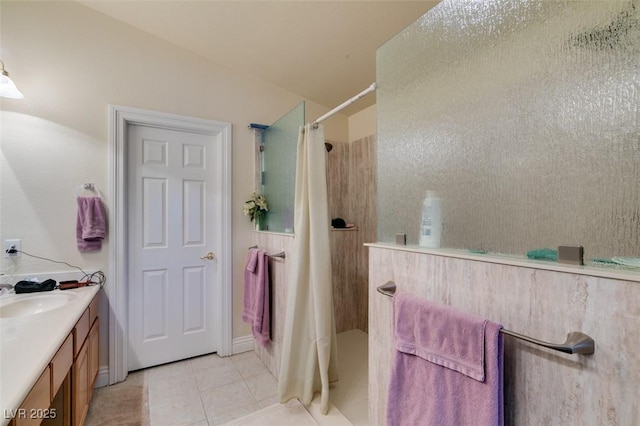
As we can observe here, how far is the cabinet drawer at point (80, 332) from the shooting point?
1.32 metres

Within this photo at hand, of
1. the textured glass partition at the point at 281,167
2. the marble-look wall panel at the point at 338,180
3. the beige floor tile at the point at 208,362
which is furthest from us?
the marble-look wall panel at the point at 338,180

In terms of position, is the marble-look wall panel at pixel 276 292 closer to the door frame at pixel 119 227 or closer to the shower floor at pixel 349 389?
the shower floor at pixel 349 389

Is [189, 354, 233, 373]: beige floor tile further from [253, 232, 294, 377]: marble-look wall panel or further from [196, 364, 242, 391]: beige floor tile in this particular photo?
[253, 232, 294, 377]: marble-look wall panel

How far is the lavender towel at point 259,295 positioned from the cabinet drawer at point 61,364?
109 centimetres

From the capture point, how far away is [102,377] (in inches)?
77.2

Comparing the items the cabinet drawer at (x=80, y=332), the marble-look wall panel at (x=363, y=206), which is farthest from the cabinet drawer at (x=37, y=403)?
the marble-look wall panel at (x=363, y=206)

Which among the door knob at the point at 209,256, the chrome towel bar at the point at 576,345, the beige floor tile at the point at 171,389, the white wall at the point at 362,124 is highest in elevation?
the white wall at the point at 362,124

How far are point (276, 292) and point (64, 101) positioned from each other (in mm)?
2051

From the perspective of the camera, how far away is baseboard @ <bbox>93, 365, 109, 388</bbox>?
1.95 metres

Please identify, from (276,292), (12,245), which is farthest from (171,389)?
(12,245)

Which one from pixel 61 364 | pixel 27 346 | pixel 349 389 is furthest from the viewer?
pixel 349 389

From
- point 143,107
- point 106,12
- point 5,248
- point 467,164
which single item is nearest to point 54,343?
point 5,248

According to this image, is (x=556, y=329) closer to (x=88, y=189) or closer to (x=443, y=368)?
(x=443, y=368)

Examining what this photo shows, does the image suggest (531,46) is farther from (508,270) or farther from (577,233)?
(508,270)
